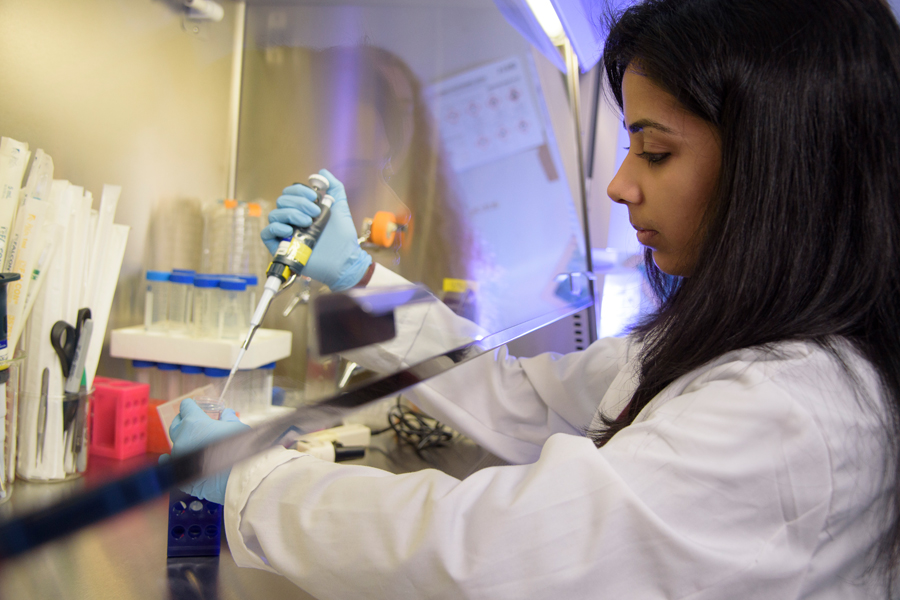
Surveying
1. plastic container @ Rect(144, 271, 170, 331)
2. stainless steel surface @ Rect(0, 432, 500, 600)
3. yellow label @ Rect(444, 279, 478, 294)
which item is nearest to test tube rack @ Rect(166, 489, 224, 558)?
stainless steel surface @ Rect(0, 432, 500, 600)

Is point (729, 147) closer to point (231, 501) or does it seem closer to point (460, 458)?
point (231, 501)

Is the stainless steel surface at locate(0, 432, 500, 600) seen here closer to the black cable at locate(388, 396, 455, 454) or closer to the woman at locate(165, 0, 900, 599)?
the woman at locate(165, 0, 900, 599)

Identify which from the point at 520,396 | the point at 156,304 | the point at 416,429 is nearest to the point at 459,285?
the point at 520,396

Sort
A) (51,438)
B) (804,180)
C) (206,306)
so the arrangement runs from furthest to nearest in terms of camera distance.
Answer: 1. (206,306)
2. (51,438)
3. (804,180)

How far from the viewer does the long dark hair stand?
0.65 meters

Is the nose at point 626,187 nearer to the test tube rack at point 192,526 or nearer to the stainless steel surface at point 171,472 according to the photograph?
the stainless steel surface at point 171,472

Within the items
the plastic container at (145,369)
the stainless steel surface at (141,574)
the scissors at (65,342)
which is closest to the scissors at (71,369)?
the scissors at (65,342)

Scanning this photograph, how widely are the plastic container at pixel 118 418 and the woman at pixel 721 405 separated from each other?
1.13 feet

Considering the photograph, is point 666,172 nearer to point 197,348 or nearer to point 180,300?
point 197,348

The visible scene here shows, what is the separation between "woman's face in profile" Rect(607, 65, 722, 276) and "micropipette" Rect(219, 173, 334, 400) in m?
0.47

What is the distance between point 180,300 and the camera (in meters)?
1.19

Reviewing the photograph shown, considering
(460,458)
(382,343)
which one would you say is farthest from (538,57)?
(382,343)

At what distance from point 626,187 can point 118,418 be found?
85cm

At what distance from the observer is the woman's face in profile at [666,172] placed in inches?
28.9
